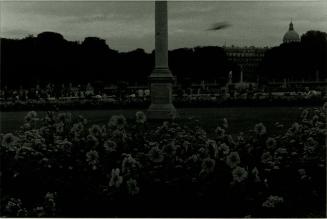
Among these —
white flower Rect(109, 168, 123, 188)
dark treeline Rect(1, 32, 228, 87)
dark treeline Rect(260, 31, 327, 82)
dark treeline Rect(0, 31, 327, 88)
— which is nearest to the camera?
white flower Rect(109, 168, 123, 188)

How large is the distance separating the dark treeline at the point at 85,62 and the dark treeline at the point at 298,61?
7079mm

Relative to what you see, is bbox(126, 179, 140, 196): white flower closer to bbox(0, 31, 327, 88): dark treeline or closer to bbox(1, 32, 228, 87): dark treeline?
bbox(1, 32, 228, 87): dark treeline

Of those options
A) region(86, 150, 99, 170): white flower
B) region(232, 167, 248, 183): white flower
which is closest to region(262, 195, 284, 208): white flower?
region(232, 167, 248, 183): white flower

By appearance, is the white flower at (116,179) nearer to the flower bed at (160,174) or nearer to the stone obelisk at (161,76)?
the flower bed at (160,174)

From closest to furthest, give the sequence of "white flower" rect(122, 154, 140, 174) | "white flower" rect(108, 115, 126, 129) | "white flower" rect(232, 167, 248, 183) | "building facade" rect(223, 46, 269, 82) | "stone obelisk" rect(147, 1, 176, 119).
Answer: "white flower" rect(232, 167, 248, 183)
"white flower" rect(122, 154, 140, 174)
"white flower" rect(108, 115, 126, 129)
"stone obelisk" rect(147, 1, 176, 119)
"building facade" rect(223, 46, 269, 82)

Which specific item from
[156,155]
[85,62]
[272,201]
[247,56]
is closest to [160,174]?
[156,155]

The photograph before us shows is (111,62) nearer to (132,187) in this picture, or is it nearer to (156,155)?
(156,155)

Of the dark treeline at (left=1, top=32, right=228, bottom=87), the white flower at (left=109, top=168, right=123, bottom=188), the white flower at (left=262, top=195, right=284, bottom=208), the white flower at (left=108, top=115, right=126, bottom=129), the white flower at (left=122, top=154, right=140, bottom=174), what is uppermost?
the dark treeline at (left=1, top=32, right=228, bottom=87)

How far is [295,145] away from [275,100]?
69.7ft

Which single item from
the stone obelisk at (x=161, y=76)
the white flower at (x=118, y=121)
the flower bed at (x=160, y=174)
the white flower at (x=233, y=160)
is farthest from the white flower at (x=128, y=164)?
the stone obelisk at (x=161, y=76)

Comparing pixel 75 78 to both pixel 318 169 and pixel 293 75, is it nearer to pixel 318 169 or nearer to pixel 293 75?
pixel 293 75

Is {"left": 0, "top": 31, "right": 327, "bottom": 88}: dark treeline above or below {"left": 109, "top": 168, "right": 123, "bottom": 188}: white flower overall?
above

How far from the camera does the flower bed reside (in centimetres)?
574

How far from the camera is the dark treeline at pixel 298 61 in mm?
62794
